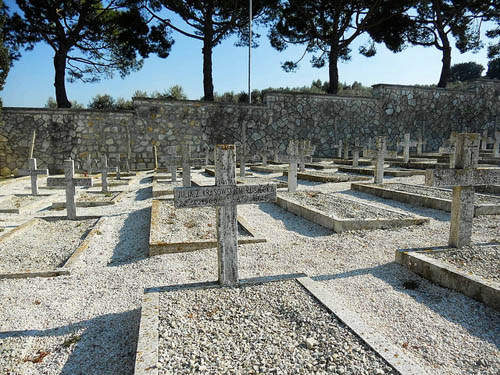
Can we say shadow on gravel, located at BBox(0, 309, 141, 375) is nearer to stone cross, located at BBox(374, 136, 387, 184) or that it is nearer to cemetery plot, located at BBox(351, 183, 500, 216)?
cemetery plot, located at BBox(351, 183, 500, 216)

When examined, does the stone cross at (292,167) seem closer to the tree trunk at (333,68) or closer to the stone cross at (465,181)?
the stone cross at (465,181)

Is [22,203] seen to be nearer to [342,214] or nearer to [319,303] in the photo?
[342,214]

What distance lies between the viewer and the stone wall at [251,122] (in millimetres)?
14289

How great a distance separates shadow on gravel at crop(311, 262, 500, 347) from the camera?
2.39 meters

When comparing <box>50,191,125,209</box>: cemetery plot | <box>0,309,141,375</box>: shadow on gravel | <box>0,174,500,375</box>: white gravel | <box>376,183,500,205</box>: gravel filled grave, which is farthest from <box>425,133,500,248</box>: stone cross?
<box>50,191,125,209</box>: cemetery plot

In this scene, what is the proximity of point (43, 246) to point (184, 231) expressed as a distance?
5.85 ft

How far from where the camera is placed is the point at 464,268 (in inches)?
121

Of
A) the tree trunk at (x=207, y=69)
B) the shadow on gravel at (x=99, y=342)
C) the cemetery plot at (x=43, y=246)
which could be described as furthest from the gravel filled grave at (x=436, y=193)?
the tree trunk at (x=207, y=69)

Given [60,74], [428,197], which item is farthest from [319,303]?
[60,74]

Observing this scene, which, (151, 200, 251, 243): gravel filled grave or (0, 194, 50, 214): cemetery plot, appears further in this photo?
(0, 194, 50, 214): cemetery plot

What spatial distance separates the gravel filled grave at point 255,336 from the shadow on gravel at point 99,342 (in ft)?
0.88

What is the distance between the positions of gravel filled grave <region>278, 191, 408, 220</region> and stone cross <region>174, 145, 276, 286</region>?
2.67m

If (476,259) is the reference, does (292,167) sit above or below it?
above

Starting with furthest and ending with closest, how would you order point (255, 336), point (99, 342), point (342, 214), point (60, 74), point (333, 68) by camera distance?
point (333, 68)
point (60, 74)
point (342, 214)
point (99, 342)
point (255, 336)
